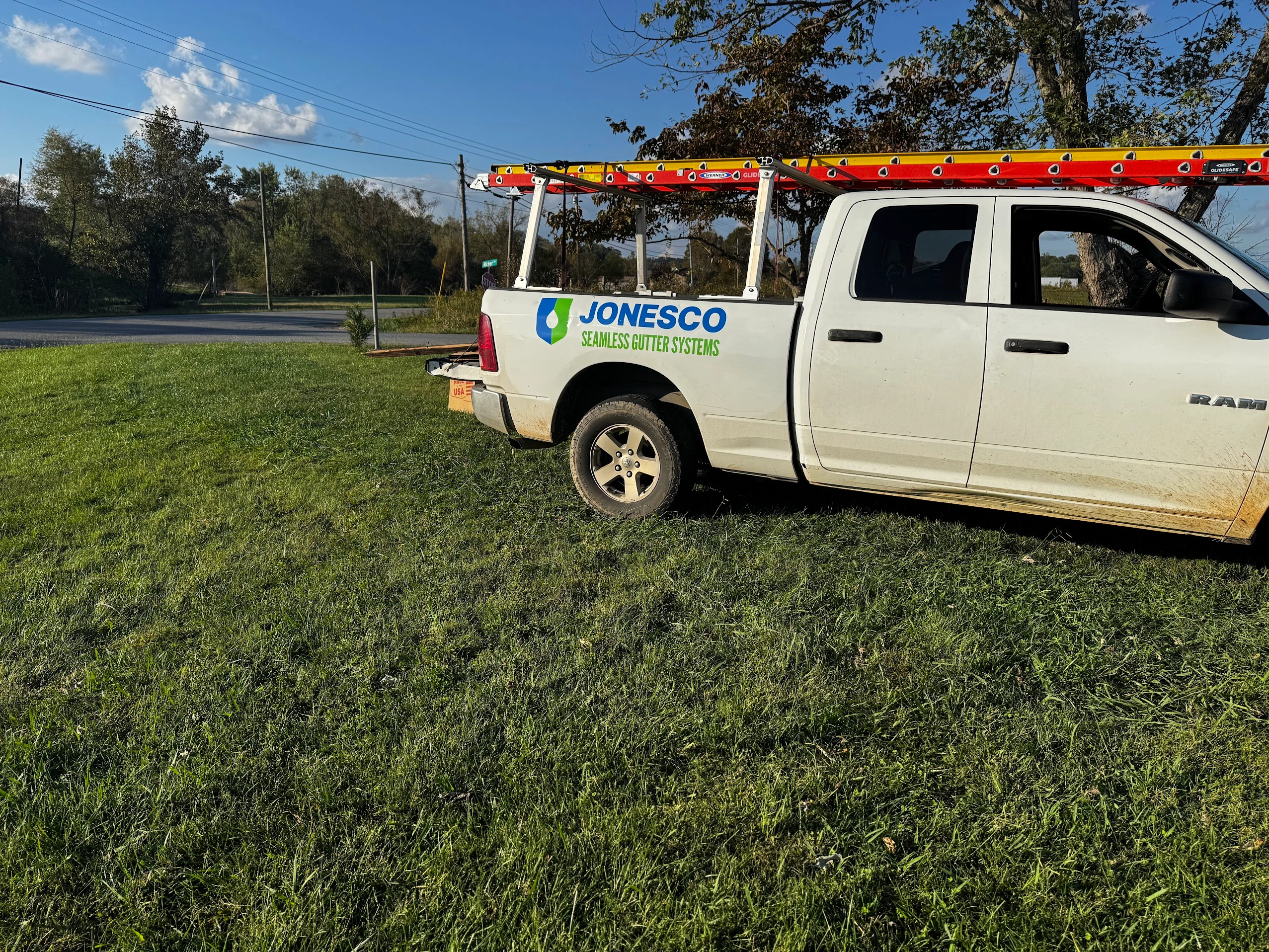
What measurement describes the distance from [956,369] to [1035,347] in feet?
1.21

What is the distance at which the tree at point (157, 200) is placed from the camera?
40531mm

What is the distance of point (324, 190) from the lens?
65.5m

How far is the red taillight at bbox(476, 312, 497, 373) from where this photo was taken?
5.54 metres

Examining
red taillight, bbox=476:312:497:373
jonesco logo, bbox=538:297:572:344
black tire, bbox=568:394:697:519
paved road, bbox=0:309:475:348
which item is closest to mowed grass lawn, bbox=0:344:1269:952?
black tire, bbox=568:394:697:519

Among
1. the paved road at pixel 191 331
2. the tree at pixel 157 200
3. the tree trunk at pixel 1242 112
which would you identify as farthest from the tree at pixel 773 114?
the tree at pixel 157 200

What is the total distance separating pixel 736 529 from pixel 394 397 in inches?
251

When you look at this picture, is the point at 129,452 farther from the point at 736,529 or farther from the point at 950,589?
the point at 950,589

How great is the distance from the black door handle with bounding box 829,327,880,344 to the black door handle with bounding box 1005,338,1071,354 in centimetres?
63

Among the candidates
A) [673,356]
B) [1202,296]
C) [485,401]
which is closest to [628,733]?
[673,356]

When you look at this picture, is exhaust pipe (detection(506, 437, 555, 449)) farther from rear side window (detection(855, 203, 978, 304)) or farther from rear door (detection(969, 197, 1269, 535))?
rear door (detection(969, 197, 1269, 535))

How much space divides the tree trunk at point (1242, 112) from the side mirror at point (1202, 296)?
199 inches

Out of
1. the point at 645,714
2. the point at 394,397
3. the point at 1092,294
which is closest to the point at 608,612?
the point at 645,714

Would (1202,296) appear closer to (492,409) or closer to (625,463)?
(625,463)

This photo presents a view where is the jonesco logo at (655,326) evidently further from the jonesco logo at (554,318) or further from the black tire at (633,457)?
the black tire at (633,457)
